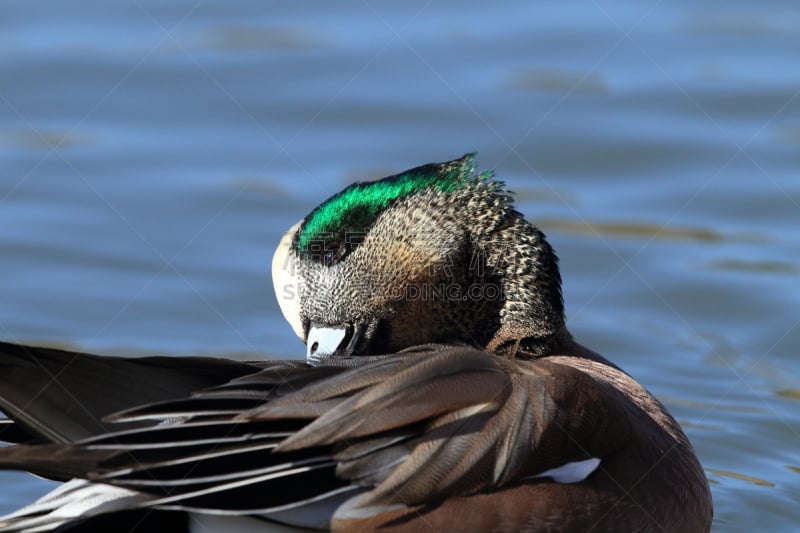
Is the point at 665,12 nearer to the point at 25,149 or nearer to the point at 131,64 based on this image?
the point at 131,64

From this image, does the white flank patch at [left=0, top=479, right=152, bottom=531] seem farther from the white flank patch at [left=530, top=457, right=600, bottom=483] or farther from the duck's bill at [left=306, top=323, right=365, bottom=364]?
the duck's bill at [left=306, top=323, right=365, bottom=364]


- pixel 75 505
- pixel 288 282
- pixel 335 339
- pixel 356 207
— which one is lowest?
pixel 75 505

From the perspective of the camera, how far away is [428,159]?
315 inches

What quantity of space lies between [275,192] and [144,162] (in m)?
0.73

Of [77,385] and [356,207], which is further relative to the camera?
[356,207]

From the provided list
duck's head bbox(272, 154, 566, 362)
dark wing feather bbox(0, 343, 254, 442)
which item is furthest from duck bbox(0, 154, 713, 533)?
duck's head bbox(272, 154, 566, 362)

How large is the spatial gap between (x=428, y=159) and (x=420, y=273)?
117 inches

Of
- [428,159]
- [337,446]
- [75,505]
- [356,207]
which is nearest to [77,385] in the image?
[75,505]

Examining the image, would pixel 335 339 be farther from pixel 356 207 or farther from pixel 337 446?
pixel 337 446

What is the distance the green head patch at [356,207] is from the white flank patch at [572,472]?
132cm

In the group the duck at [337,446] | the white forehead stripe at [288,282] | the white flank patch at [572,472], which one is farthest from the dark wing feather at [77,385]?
the white forehead stripe at [288,282]

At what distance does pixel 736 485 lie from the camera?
577 centimetres

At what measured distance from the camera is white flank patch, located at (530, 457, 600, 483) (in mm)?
4148

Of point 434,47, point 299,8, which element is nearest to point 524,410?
point 434,47
